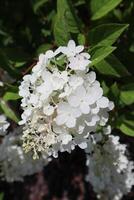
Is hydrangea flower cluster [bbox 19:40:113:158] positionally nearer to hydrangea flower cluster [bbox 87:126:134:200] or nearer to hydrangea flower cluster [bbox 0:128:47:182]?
hydrangea flower cluster [bbox 87:126:134:200]

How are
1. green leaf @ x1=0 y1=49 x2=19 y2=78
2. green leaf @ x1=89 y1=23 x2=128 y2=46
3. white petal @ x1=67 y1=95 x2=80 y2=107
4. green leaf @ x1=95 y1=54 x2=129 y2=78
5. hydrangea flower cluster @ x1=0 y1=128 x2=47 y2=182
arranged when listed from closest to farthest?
white petal @ x1=67 y1=95 x2=80 y2=107 → green leaf @ x1=89 y1=23 x2=128 y2=46 → green leaf @ x1=95 y1=54 x2=129 y2=78 → green leaf @ x1=0 y1=49 x2=19 y2=78 → hydrangea flower cluster @ x1=0 y1=128 x2=47 y2=182

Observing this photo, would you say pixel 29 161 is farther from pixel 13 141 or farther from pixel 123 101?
pixel 123 101

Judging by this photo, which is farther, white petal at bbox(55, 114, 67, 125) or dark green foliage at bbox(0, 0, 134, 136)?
dark green foliage at bbox(0, 0, 134, 136)

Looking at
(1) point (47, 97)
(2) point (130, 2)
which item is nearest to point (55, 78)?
(1) point (47, 97)

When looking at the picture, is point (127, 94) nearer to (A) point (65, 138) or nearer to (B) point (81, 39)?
(B) point (81, 39)

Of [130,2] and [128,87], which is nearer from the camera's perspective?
[128,87]

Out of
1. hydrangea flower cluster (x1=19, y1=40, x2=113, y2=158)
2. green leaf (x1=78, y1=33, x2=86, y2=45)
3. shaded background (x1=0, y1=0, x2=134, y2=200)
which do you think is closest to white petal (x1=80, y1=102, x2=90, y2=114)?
hydrangea flower cluster (x1=19, y1=40, x2=113, y2=158)

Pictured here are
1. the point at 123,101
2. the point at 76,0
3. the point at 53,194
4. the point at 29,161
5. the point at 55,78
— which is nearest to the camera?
the point at 55,78

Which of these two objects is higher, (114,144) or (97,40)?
(97,40)
